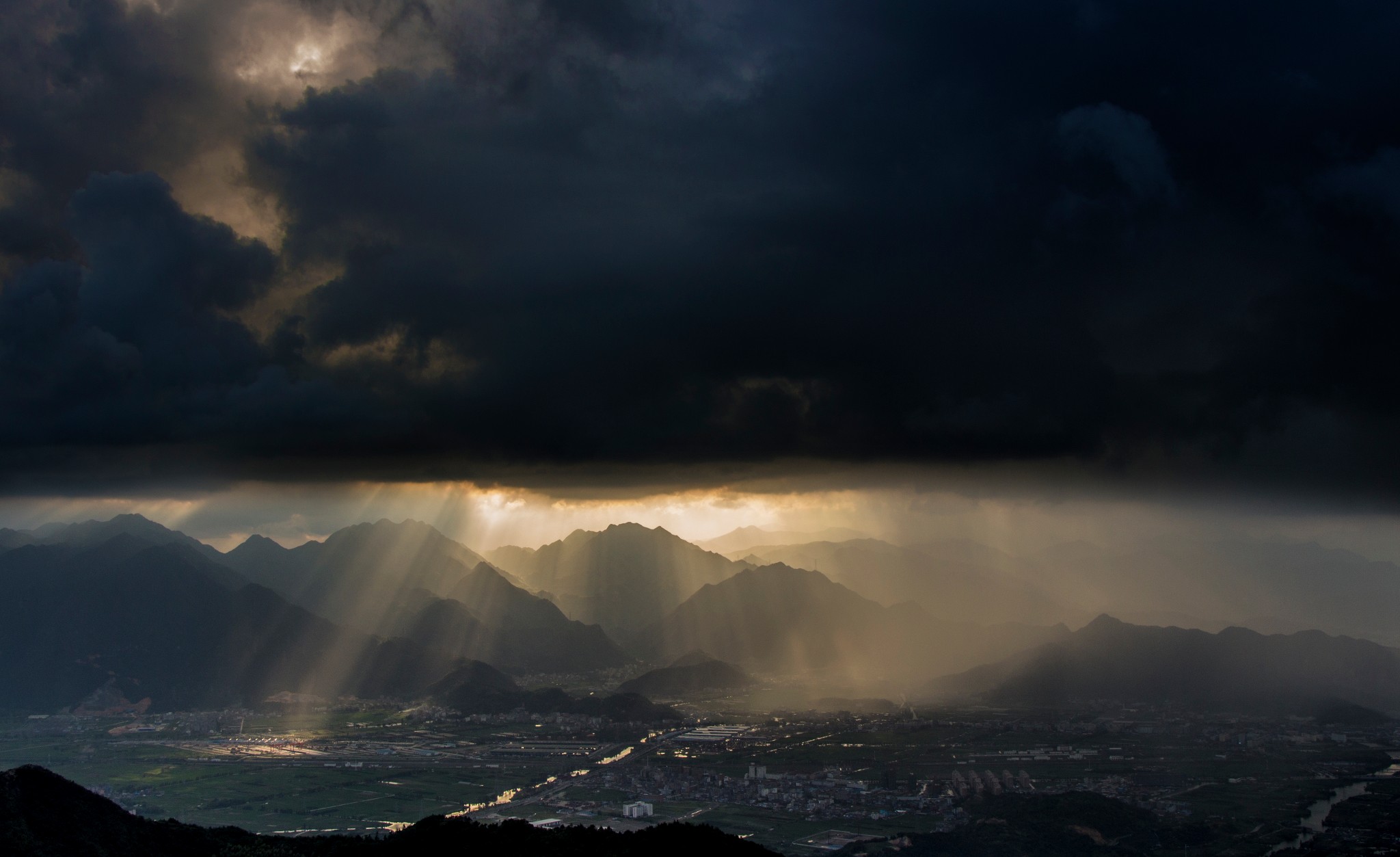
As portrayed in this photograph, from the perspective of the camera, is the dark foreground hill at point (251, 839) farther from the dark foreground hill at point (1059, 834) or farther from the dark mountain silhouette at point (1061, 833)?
the dark mountain silhouette at point (1061, 833)

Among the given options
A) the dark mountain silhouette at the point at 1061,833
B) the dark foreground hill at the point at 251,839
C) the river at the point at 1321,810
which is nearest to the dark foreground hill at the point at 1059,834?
the dark mountain silhouette at the point at 1061,833

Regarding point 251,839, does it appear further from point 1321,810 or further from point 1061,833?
point 1321,810

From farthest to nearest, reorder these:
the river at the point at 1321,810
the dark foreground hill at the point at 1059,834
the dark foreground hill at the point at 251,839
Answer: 1. the river at the point at 1321,810
2. the dark foreground hill at the point at 1059,834
3. the dark foreground hill at the point at 251,839

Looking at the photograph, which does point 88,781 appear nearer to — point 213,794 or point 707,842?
point 213,794

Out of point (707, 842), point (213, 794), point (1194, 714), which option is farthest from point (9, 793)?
point (1194, 714)

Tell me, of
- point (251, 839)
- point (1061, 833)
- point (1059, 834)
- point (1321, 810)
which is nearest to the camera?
point (251, 839)

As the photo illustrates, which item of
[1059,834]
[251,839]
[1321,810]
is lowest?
[1321,810]

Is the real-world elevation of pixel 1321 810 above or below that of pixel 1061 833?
below

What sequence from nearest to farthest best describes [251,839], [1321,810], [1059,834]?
[251,839]
[1059,834]
[1321,810]

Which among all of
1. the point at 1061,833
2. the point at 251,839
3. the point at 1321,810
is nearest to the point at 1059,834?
the point at 1061,833
